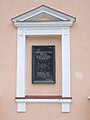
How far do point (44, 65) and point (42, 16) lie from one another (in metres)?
1.30

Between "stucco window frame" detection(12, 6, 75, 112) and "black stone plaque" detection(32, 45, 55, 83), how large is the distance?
0.97 ft

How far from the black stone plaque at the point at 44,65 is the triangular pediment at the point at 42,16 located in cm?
77

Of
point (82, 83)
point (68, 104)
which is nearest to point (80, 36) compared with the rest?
point (82, 83)

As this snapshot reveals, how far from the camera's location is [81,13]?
8.74 metres

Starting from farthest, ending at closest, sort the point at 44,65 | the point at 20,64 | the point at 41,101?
the point at 44,65 < the point at 20,64 < the point at 41,101

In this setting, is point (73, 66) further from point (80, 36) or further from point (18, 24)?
point (18, 24)

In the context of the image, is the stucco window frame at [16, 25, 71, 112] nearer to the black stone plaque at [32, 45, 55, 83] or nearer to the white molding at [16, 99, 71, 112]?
the white molding at [16, 99, 71, 112]

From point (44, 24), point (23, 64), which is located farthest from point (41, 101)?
point (44, 24)

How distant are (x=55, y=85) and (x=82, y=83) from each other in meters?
0.72

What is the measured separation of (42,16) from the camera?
878 centimetres

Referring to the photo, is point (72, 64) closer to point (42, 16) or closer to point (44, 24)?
point (44, 24)

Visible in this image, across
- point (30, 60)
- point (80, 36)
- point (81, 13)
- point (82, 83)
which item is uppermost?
point (81, 13)

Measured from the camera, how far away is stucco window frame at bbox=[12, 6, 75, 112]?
8.59 meters

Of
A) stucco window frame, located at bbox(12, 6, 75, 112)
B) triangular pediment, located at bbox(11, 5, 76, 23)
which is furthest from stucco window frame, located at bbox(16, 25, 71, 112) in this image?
triangular pediment, located at bbox(11, 5, 76, 23)
